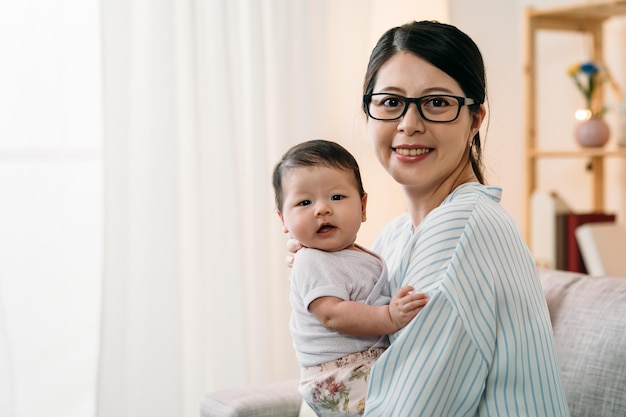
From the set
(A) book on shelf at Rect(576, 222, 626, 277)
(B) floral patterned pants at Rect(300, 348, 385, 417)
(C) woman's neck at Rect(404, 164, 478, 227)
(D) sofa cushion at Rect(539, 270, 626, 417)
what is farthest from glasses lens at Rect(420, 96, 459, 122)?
(A) book on shelf at Rect(576, 222, 626, 277)

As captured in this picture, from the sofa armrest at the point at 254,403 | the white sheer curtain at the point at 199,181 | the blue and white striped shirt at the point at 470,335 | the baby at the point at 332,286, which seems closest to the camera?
the blue and white striped shirt at the point at 470,335

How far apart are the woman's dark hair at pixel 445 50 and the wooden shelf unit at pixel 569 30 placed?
177cm

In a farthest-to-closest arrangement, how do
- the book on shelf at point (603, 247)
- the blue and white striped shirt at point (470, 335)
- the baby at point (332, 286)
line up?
the book on shelf at point (603, 247), the baby at point (332, 286), the blue and white striped shirt at point (470, 335)

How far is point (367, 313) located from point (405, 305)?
0.09m

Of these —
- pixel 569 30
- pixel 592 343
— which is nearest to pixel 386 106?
pixel 592 343

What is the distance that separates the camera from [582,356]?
1723 mm

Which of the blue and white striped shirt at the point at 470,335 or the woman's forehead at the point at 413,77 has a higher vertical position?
the woman's forehead at the point at 413,77

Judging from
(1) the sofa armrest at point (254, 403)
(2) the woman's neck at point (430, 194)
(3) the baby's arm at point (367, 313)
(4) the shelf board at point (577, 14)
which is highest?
(4) the shelf board at point (577, 14)

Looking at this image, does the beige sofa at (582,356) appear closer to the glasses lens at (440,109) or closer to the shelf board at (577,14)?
the glasses lens at (440,109)

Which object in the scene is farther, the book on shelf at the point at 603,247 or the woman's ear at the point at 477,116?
the book on shelf at the point at 603,247

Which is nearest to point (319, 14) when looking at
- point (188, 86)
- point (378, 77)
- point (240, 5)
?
point (240, 5)

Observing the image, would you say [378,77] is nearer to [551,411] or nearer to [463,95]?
[463,95]

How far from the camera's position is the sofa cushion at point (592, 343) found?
1.65 metres

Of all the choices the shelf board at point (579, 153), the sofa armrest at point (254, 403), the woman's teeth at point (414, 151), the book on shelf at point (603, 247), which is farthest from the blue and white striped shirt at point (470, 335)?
the shelf board at point (579, 153)
